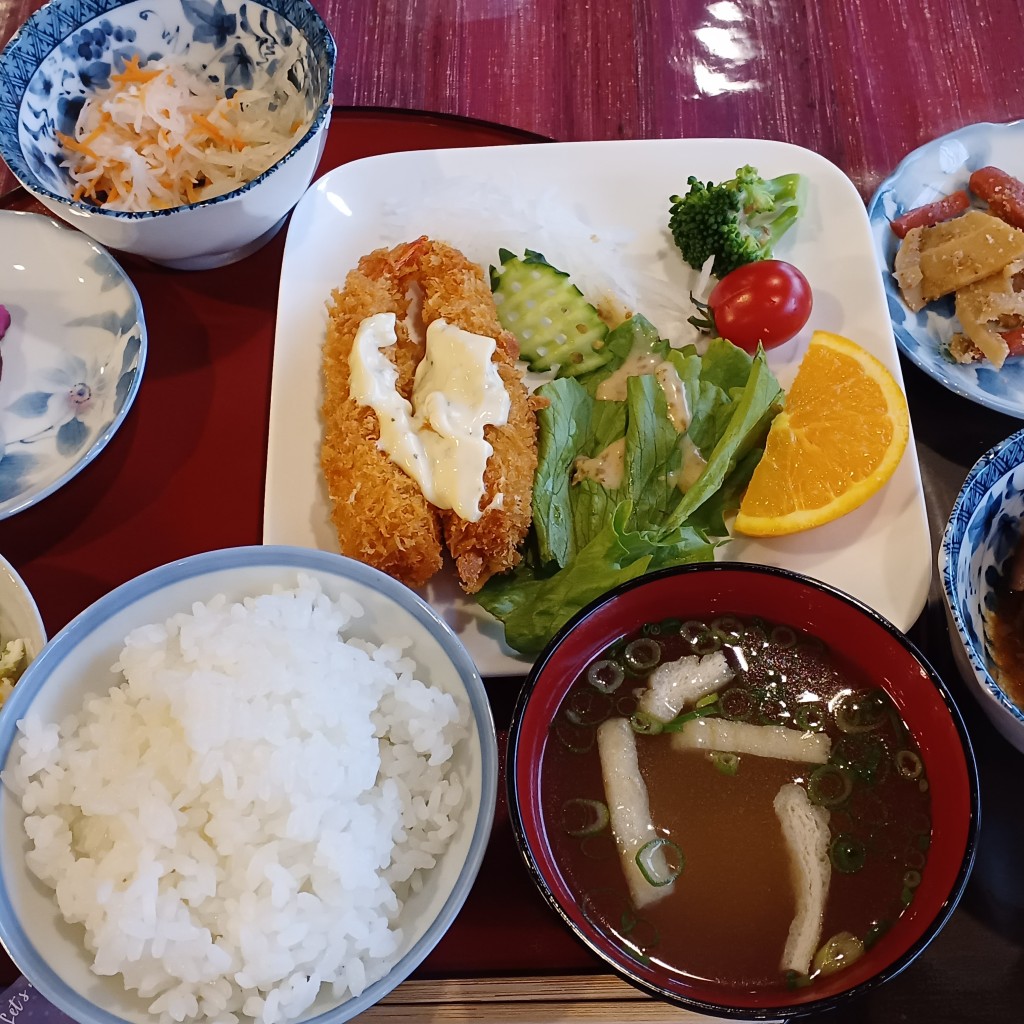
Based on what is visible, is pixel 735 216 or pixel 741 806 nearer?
pixel 741 806

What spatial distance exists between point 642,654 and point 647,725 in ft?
0.41

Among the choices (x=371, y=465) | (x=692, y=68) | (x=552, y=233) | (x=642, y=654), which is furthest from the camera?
(x=692, y=68)

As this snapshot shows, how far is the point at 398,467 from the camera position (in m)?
1.80

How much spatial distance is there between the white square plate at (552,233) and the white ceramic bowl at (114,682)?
36 centimetres

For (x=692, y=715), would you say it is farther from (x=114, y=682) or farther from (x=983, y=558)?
(x=114, y=682)

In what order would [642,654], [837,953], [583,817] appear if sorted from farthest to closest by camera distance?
[642,654], [583,817], [837,953]

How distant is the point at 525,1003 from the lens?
4.82 ft

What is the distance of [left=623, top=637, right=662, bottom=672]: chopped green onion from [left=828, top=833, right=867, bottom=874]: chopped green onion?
1.35 ft

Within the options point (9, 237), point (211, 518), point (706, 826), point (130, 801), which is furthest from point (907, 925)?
point (9, 237)

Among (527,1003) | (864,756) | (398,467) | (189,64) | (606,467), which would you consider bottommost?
(527,1003)

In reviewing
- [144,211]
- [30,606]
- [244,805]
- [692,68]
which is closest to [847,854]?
[244,805]

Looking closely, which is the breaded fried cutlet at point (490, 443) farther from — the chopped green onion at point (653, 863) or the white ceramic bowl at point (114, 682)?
the chopped green onion at point (653, 863)

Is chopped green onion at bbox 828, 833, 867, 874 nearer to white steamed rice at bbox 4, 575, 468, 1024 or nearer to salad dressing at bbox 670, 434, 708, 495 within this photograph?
white steamed rice at bbox 4, 575, 468, 1024

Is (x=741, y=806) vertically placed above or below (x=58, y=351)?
below
